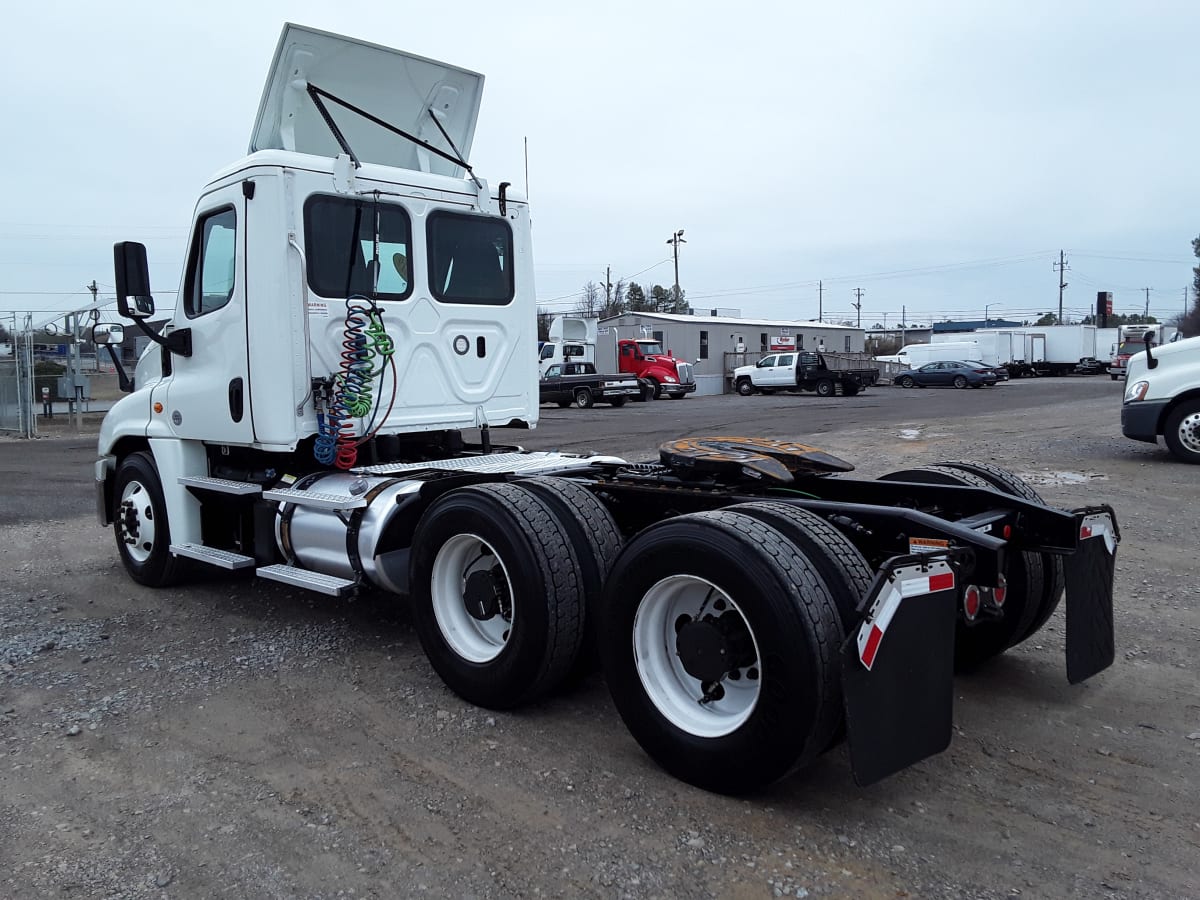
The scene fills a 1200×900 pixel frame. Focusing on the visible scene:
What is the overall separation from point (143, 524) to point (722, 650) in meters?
4.94

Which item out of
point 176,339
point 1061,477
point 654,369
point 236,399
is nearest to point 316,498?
point 236,399

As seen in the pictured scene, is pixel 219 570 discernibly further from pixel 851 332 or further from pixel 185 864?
pixel 851 332

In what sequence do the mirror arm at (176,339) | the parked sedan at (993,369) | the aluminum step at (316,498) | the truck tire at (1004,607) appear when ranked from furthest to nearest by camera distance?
the parked sedan at (993,369) < the mirror arm at (176,339) < the aluminum step at (316,498) < the truck tire at (1004,607)

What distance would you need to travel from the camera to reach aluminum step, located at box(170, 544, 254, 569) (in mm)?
5699

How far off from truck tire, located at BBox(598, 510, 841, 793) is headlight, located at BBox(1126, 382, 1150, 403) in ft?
35.2

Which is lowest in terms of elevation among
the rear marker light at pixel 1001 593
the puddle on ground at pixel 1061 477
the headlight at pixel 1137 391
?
the puddle on ground at pixel 1061 477

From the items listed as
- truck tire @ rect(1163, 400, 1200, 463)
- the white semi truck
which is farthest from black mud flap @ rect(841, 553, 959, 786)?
truck tire @ rect(1163, 400, 1200, 463)

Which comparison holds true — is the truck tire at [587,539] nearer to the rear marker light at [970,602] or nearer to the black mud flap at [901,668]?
the black mud flap at [901,668]

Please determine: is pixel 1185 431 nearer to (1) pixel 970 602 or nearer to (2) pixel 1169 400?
(2) pixel 1169 400

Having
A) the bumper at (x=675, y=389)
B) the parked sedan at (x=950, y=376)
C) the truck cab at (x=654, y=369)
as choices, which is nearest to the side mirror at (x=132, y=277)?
the truck cab at (x=654, y=369)

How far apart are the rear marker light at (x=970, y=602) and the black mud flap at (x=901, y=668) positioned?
707 mm

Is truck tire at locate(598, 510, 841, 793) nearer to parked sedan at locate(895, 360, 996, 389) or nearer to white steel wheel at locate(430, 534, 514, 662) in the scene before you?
white steel wheel at locate(430, 534, 514, 662)

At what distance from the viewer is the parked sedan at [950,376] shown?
44.9 metres

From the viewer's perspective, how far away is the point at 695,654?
11.3ft
